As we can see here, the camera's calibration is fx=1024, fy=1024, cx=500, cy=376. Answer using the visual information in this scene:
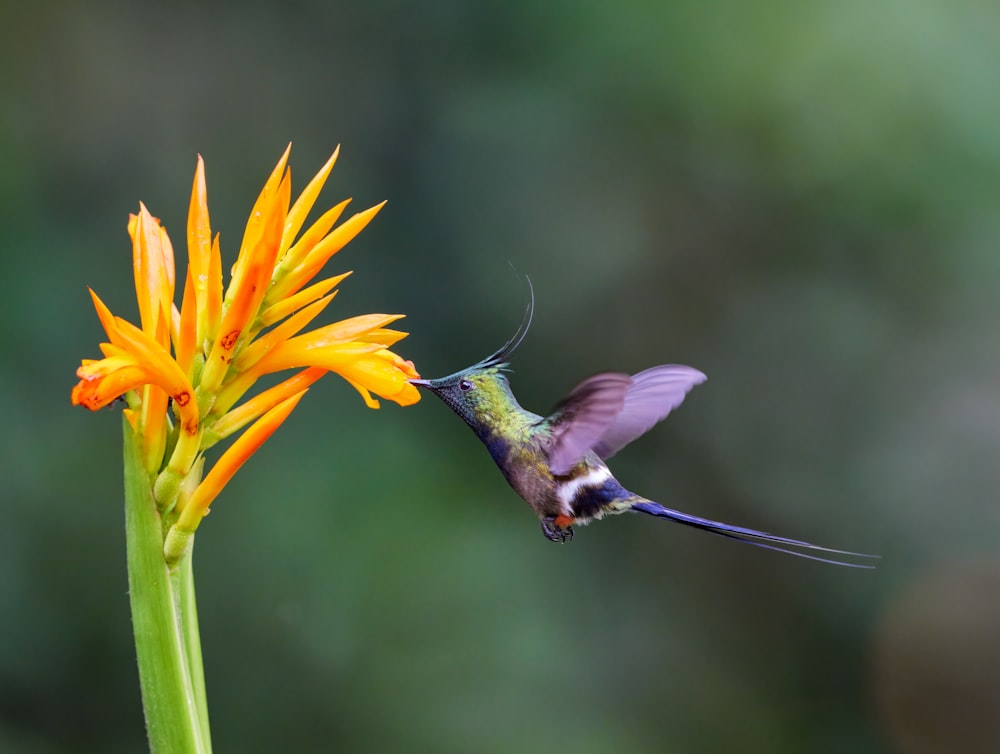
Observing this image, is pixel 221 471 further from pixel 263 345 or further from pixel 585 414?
pixel 585 414

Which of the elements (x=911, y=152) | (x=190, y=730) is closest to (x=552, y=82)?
(x=911, y=152)

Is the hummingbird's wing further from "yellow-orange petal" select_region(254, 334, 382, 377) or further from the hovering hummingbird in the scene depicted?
"yellow-orange petal" select_region(254, 334, 382, 377)

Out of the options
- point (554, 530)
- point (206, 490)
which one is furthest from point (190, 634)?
point (554, 530)

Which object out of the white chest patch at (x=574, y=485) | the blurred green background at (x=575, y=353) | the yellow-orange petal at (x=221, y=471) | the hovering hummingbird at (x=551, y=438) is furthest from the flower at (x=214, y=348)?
the blurred green background at (x=575, y=353)

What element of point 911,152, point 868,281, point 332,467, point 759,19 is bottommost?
point 332,467

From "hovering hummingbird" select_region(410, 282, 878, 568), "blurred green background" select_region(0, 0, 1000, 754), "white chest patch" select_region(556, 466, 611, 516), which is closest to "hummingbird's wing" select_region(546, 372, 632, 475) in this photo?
"hovering hummingbird" select_region(410, 282, 878, 568)

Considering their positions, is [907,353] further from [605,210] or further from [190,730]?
[190,730]
